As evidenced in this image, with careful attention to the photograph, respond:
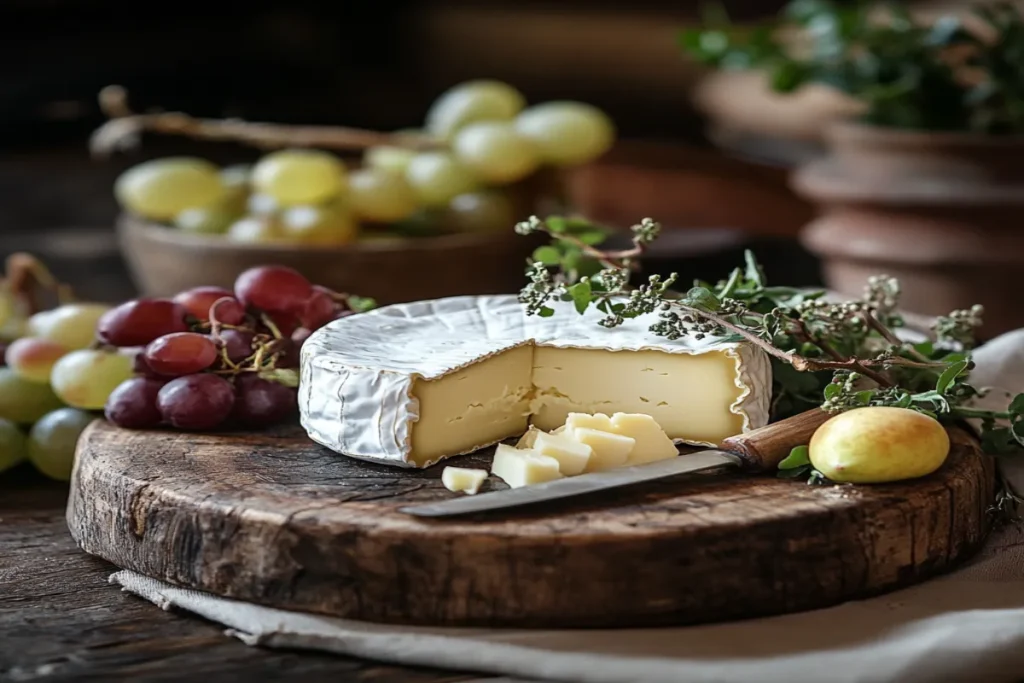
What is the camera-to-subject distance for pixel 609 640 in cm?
103

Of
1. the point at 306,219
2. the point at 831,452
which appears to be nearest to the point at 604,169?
the point at 306,219

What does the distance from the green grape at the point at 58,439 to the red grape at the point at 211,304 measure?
0.17 metres

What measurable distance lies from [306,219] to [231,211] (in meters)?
0.21

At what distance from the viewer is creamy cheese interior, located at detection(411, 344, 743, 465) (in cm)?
129

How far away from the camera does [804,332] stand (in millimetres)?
1277

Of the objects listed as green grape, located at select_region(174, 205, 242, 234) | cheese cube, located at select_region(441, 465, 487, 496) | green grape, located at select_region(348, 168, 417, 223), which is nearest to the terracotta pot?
green grape, located at select_region(348, 168, 417, 223)

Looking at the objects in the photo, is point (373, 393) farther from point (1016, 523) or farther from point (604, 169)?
point (604, 169)

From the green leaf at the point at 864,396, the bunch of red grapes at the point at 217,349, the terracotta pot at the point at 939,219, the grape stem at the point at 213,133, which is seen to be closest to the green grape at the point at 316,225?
the grape stem at the point at 213,133

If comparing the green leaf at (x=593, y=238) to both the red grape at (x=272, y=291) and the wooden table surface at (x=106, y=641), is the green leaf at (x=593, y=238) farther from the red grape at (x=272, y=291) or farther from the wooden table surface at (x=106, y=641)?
the wooden table surface at (x=106, y=641)

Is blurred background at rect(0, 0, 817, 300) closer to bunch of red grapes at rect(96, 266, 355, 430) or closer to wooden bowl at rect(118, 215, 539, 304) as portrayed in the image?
wooden bowl at rect(118, 215, 539, 304)

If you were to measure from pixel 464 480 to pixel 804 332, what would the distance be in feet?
1.25

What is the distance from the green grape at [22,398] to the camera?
1.50 metres

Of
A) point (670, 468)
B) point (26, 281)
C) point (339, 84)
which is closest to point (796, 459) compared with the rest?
point (670, 468)

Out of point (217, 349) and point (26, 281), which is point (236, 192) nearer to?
point (26, 281)
